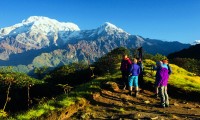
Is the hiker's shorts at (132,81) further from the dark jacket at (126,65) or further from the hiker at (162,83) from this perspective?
the hiker at (162,83)

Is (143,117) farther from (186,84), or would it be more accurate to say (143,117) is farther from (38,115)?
(186,84)

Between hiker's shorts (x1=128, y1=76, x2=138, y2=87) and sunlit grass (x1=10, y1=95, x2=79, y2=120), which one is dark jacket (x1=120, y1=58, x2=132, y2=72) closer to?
hiker's shorts (x1=128, y1=76, x2=138, y2=87)

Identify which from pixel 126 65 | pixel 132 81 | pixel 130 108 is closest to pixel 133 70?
pixel 132 81

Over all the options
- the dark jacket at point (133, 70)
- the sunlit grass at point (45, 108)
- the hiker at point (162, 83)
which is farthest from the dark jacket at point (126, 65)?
the sunlit grass at point (45, 108)

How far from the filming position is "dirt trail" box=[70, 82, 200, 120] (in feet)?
61.6

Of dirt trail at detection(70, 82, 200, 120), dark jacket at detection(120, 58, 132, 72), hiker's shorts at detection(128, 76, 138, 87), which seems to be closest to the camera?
dirt trail at detection(70, 82, 200, 120)

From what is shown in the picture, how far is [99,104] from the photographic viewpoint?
72.1 feet

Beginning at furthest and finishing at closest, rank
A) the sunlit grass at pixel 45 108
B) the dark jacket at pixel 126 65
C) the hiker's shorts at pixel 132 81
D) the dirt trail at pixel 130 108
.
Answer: the dark jacket at pixel 126 65
the hiker's shorts at pixel 132 81
the dirt trail at pixel 130 108
the sunlit grass at pixel 45 108

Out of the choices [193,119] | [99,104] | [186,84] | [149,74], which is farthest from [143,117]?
[149,74]

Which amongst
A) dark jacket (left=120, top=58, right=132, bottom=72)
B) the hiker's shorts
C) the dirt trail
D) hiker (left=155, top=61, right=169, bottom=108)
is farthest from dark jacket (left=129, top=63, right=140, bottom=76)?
hiker (left=155, top=61, right=169, bottom=108)

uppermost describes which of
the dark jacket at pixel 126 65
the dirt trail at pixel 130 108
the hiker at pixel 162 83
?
the dark jacket at pixel 126 65

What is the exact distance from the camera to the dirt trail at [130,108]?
18.8 meters

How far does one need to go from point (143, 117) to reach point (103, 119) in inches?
85.5

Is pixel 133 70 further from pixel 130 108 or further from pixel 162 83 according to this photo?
pixel 130 108
